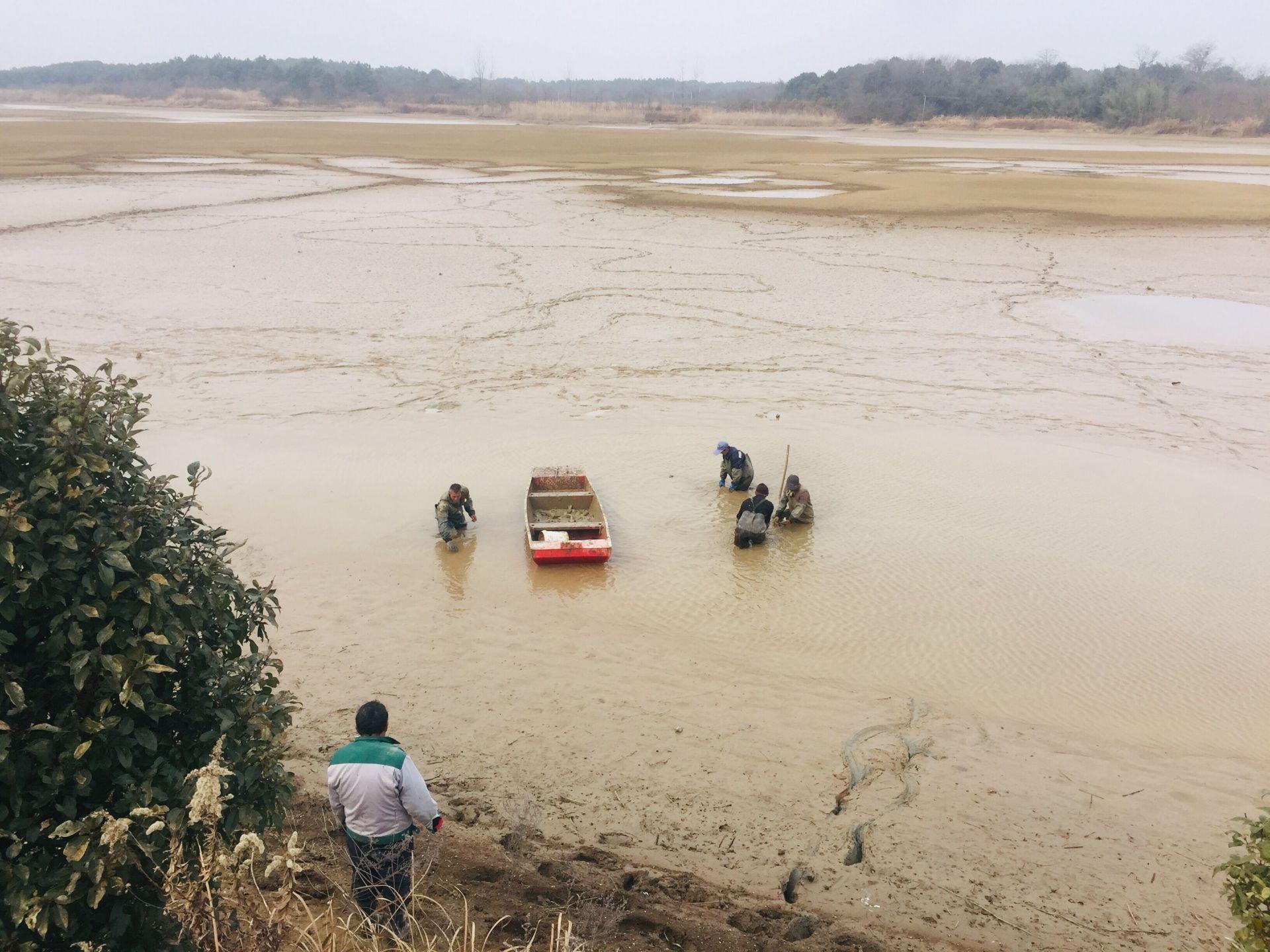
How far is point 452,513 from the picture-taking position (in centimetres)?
1042

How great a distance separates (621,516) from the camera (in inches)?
449

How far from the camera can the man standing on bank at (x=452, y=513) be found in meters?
10.4

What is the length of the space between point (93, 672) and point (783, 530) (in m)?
8.34

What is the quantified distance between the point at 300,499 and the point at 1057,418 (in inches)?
425

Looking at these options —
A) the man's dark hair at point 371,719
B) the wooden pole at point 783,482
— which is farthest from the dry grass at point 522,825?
the wooden pole at point 783,482

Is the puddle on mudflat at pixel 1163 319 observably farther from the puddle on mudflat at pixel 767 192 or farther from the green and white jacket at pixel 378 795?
the green and white jacket at pixel 378 795

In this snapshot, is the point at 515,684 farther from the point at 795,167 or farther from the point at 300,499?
the point at 795,167

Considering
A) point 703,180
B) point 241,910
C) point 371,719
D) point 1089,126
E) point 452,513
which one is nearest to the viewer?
point 241,910

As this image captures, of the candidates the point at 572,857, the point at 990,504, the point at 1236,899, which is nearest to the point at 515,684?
the point at 572,857

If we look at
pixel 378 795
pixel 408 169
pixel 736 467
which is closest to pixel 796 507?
pixel 736 467

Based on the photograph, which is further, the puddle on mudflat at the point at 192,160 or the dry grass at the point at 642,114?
the dry grass at the point at 642,114

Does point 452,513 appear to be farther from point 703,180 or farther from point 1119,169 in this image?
point 1119,169

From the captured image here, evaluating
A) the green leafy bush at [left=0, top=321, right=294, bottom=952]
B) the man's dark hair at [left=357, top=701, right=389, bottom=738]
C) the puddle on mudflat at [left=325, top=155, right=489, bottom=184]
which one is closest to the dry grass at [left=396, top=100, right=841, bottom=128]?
the puddle on mudflat at [left=325, top=155, right=489, bottom=184]

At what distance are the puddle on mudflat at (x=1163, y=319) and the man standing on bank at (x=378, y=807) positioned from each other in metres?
16.8
